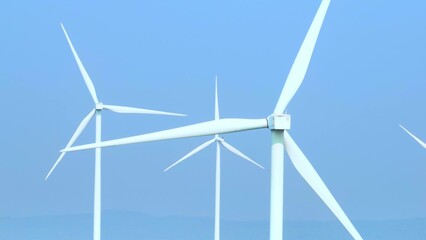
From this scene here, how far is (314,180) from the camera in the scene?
17.4 metres

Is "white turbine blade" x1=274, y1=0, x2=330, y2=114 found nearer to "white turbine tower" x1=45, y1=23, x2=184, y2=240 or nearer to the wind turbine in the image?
the wind turbine

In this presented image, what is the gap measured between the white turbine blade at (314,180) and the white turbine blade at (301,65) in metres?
0.86

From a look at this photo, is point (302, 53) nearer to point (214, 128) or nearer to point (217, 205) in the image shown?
point (214, 128)

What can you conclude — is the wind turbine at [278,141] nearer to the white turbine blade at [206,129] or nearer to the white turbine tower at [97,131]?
the white turbine blade at [206,129]

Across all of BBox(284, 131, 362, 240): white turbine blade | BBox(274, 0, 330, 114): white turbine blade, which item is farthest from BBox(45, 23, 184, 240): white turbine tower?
BBox(284, 131, 362, 240): white turbine blade

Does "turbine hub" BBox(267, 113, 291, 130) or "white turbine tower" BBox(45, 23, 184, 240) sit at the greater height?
"white turbine tower" BBox(45, 23, 184, 240)

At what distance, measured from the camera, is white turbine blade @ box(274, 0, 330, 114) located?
17.9 meters

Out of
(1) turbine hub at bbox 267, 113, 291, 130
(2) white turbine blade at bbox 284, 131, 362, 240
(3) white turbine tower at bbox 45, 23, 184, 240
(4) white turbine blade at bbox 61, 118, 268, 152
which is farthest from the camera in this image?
(3) white turbine tower at bbox 45, 23, 184, 240

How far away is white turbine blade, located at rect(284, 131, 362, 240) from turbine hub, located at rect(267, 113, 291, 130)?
0.38 m

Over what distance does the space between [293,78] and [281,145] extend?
1875mm

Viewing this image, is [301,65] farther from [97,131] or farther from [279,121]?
[97,131]

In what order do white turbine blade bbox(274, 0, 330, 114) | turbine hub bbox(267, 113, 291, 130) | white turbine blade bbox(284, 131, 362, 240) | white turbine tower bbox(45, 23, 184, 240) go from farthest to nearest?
white turbine tower bbox(45, 23, 184, 240) < white turbine blade bbox(274, 0, 330, 114) < turbine hub bbox(267, 113, 291, 130) < white turbine blade bbox(284, 131, 362, 240)

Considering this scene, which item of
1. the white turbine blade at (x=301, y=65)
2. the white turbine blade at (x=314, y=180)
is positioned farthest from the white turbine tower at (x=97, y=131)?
the white turbine blade at (x=314, y=180)

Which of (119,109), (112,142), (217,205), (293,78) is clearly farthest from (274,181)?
(217,205)
